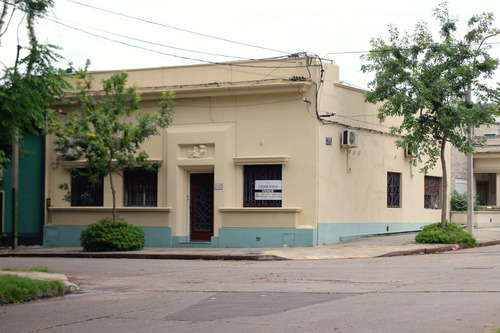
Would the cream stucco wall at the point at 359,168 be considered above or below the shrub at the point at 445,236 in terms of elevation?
above

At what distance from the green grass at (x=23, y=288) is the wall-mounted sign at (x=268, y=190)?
1092 cm

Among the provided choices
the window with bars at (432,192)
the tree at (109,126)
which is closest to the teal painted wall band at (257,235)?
the tree at (109,126)

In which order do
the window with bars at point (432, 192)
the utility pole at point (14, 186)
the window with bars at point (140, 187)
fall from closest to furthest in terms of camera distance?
the utility pole at point (14, 186), the window with bars at point (140, 187), the window with bars at point (432, 192)

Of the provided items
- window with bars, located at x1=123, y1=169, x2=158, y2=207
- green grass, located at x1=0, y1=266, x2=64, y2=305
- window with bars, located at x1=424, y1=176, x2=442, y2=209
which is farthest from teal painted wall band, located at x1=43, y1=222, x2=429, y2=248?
green grass, located at x1=0, y1=266, x2=64, y2=305

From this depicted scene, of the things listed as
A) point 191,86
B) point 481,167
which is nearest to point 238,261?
point 191,86

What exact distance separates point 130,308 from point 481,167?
2882cm

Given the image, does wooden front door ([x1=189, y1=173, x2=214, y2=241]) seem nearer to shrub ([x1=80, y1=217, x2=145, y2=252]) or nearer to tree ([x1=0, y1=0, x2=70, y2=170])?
shrub ([x1=80, y1=217, x2=145, y2=252])

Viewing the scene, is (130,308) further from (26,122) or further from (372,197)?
(372,197)

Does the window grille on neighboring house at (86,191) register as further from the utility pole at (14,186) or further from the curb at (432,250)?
the curb at (432,250)

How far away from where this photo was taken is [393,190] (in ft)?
87.7

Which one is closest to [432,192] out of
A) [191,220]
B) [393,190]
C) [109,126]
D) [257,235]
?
[393,190]

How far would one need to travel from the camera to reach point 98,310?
993 centimetres

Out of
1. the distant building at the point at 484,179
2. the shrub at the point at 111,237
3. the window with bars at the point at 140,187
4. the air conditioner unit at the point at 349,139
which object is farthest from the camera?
the distant building at the point at 484,179

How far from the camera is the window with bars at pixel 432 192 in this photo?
28.9m
